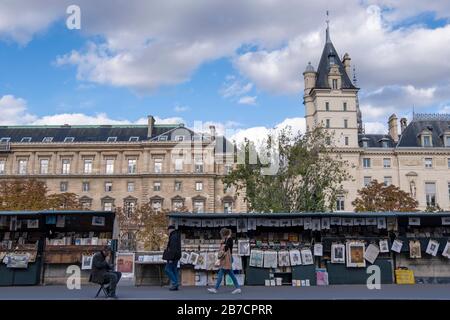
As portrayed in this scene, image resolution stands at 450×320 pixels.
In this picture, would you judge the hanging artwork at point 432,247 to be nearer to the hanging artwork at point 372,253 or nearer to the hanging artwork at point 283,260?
the hanging artwork at point 372,253

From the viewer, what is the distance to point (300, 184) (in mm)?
33219

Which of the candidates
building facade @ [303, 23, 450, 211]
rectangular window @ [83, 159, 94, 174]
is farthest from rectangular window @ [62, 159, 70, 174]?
building facade @ [303, 23, 450, 211]

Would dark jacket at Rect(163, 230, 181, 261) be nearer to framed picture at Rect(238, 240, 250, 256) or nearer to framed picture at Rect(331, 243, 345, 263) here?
framed picture at Rect(238, 240, 250, 256)

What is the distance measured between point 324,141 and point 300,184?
439cm

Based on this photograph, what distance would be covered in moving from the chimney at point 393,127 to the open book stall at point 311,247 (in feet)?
167

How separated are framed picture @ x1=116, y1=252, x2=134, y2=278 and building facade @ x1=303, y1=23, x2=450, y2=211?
44.4 m

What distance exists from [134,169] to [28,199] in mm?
18366

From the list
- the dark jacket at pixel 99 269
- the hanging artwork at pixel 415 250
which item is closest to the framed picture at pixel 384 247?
the hanging artwork at pixel 415 250

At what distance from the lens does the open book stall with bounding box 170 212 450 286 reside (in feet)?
49.5

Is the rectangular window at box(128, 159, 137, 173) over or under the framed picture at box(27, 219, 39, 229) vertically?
over

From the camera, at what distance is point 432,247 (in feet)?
50.9
